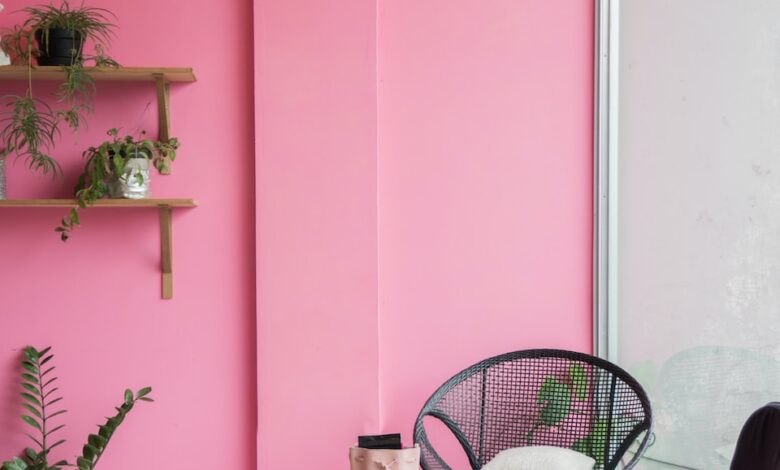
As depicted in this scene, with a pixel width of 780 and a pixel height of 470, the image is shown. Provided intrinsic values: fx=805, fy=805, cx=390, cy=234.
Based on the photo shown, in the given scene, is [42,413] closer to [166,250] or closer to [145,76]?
[166,250]

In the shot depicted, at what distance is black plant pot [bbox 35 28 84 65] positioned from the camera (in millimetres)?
2426

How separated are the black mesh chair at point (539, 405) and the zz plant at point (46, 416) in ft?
3.09

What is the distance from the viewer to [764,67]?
87.7 inches

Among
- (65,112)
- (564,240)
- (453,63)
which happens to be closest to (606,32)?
(453,63)

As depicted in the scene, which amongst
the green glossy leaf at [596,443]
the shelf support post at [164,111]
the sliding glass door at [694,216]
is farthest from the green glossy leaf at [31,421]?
the sliding glass door at [694,216]

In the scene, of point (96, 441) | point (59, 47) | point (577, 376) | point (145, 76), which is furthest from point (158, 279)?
point (577, 376)

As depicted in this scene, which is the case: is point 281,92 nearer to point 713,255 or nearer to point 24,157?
point 24,157

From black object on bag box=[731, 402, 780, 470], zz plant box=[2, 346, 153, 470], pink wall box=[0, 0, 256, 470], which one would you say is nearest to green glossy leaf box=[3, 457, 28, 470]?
zz plant box=[2, 346, 153, 470]

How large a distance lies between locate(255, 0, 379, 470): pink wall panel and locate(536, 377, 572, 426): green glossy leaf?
0.56m

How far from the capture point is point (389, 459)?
2406 mm

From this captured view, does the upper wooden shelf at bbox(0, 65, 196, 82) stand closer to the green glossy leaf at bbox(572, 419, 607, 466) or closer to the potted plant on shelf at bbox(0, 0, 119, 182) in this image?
the potted plant on shelf at bbox(0, 0, 119, 182)

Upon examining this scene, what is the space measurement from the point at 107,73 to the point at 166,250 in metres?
0.59

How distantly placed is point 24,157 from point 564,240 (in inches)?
72.8

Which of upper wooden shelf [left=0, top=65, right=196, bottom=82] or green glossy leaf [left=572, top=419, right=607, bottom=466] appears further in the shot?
green glossy leaf [left=572, top=419, right=607, bottom=466]
